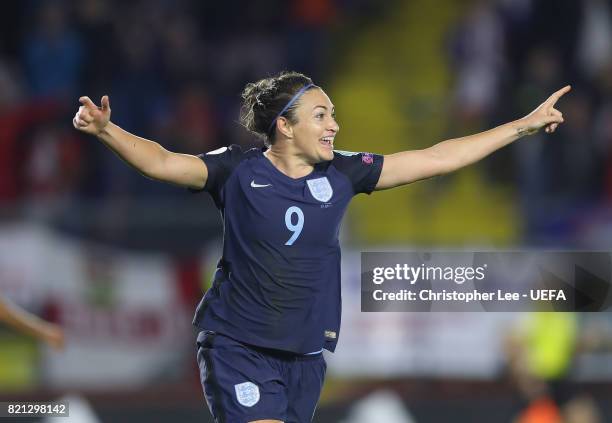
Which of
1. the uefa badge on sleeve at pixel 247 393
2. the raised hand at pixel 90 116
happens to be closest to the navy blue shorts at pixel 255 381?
the uefa badge on sleeve at pixel 247 393

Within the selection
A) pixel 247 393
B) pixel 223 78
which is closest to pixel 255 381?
pixel 247 393

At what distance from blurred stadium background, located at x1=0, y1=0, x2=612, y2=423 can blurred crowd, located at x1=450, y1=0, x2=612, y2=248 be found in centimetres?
2

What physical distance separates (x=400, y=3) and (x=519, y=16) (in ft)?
6.54

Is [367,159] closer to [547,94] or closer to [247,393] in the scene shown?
[247,393]

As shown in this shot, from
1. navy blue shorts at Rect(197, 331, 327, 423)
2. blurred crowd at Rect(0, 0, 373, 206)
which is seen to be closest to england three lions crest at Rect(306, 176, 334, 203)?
navy blue shorts at Rect(197, 331, 327, 423)

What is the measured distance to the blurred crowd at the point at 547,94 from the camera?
33.9ft

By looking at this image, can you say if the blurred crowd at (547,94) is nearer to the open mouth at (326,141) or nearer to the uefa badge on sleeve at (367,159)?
the uefa badge on sleeve at (367,159)

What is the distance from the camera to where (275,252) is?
575 centimetres

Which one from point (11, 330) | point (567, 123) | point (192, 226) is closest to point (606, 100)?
point (567, 123)

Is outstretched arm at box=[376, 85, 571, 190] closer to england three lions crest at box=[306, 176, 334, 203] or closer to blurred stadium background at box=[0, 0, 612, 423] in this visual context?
england three lions crest at box=[306, 176, 334, 203]

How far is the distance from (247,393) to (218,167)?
105 cm

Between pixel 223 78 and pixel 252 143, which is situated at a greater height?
pixel 223 78

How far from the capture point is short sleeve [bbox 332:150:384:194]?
6016mm

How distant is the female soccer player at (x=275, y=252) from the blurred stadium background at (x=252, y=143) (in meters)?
4.18
